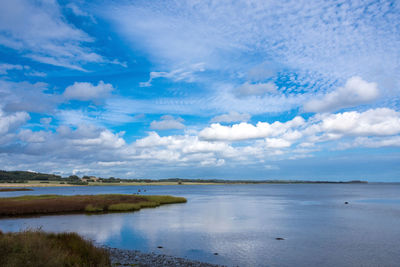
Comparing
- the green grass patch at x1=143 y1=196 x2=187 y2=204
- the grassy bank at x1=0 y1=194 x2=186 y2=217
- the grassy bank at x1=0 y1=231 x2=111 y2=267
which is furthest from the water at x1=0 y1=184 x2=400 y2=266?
the green grass patch at x1=143 y1=196 x2=187 y2=204

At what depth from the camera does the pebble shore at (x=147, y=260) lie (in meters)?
22.2

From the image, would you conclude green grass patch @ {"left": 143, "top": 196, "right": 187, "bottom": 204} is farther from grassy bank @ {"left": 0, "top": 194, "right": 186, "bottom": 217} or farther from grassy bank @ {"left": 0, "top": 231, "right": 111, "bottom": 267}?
grassy bank @ {"left": 0, "top": 231, "right": 111, "bottom": 267}

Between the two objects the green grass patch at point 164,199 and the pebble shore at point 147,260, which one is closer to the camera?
the pebble shore at point 147,260

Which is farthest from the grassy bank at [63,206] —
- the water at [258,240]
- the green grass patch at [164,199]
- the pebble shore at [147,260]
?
the pebble shore at [147,260]

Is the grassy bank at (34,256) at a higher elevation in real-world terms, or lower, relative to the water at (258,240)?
higher

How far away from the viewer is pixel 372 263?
24.6m

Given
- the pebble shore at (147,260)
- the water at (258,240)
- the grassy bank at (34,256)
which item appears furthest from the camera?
the water at (258,240)

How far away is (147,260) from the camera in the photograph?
23578 mm

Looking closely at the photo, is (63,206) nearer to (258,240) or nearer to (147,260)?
(258,240)

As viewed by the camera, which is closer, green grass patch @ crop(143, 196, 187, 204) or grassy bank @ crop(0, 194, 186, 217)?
grassy bank @ crop(0, 194, 186, 217)

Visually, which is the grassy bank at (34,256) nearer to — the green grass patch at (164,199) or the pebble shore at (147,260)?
the pebble shore at (147,260)

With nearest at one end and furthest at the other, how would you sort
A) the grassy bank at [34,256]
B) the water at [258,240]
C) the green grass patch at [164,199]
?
the grassy bank at [34,256], the water at [258,240], the green grass patch at [164,199]

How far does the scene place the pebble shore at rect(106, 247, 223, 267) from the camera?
22250 millimetres

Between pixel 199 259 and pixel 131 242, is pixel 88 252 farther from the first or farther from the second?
pixel 131 242
